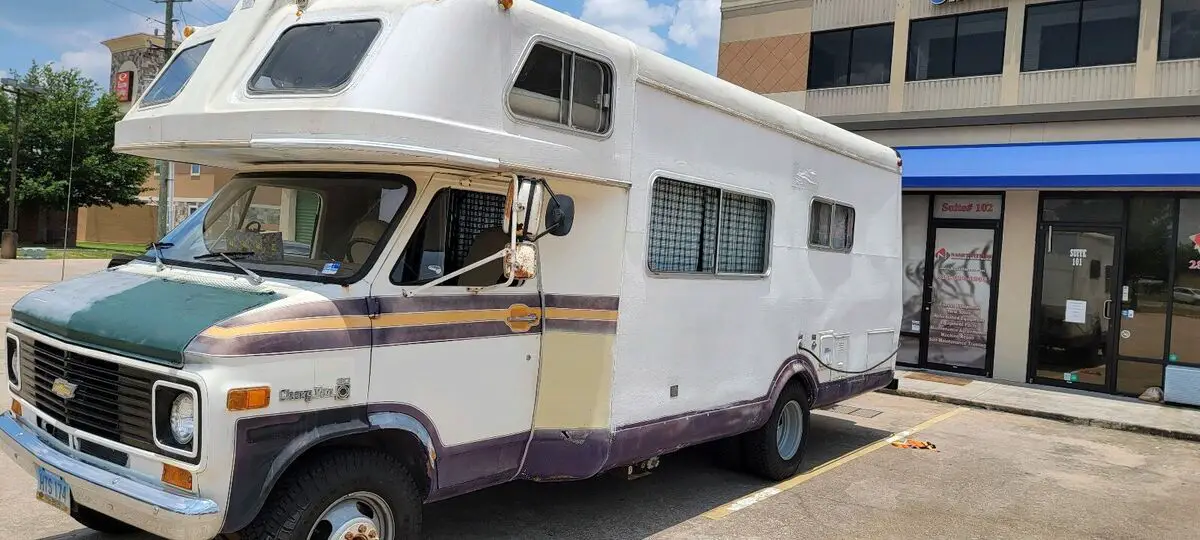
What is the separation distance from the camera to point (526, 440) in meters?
4.73

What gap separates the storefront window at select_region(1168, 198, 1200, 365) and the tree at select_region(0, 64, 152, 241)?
35.4m

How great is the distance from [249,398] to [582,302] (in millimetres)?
1964

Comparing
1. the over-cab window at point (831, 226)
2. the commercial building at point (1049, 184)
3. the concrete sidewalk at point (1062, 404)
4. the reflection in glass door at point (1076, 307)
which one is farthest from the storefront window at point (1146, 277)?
the over-cab window at point (831, 226)

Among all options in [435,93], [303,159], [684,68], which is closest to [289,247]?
[303,159]

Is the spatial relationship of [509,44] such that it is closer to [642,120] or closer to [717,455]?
[642,120]

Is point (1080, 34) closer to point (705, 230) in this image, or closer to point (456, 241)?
point (705, 230)

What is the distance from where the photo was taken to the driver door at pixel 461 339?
13.2ft

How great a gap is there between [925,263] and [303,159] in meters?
11.5

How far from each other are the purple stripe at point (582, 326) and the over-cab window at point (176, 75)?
2.27 metres

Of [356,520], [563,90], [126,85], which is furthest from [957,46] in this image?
[126,85]

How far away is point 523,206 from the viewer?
4055 millimetres

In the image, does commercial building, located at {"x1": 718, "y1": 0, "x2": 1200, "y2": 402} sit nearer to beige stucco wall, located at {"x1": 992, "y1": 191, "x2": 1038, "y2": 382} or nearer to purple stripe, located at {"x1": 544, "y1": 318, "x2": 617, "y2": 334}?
beige stucco wall, located at {"x1": 992, "y1": 191, "x2": 1038, "y2": 382}

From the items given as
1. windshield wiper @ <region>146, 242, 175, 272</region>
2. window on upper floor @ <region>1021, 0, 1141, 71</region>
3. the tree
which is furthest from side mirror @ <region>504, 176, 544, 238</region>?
the tree

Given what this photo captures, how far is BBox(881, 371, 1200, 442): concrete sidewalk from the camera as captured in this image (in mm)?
10164
